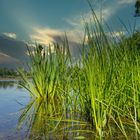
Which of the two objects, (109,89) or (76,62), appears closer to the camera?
(109,89)

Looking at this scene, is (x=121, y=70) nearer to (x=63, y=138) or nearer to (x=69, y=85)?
(x=63, y=138)

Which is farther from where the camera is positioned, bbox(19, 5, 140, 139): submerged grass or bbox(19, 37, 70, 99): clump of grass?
bbox(19, 37, 70, 99): clump of grass

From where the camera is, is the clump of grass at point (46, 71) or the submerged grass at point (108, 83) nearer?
the submerged grass at point (108, 83)

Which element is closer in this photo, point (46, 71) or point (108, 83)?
point (108, 83)

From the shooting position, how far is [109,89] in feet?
13.7

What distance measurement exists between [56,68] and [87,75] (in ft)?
15.8

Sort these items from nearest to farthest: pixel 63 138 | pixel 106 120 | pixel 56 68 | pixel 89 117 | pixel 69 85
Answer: pixel 63 138 → pixel 106 120 → pixel 89 117 → pixel 69 85 → pixel 56 68

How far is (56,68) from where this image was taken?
29.5 feet

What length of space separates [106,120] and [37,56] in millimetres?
5754

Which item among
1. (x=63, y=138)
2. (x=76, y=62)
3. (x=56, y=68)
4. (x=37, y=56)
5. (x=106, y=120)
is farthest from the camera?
(x=37, y=56)

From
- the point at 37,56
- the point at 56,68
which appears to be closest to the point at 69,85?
the point at 56,68

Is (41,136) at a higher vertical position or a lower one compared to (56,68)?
lower

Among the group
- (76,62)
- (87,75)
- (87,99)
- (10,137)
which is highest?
(76,62)

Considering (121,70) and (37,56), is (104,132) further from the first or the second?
(37,56)
